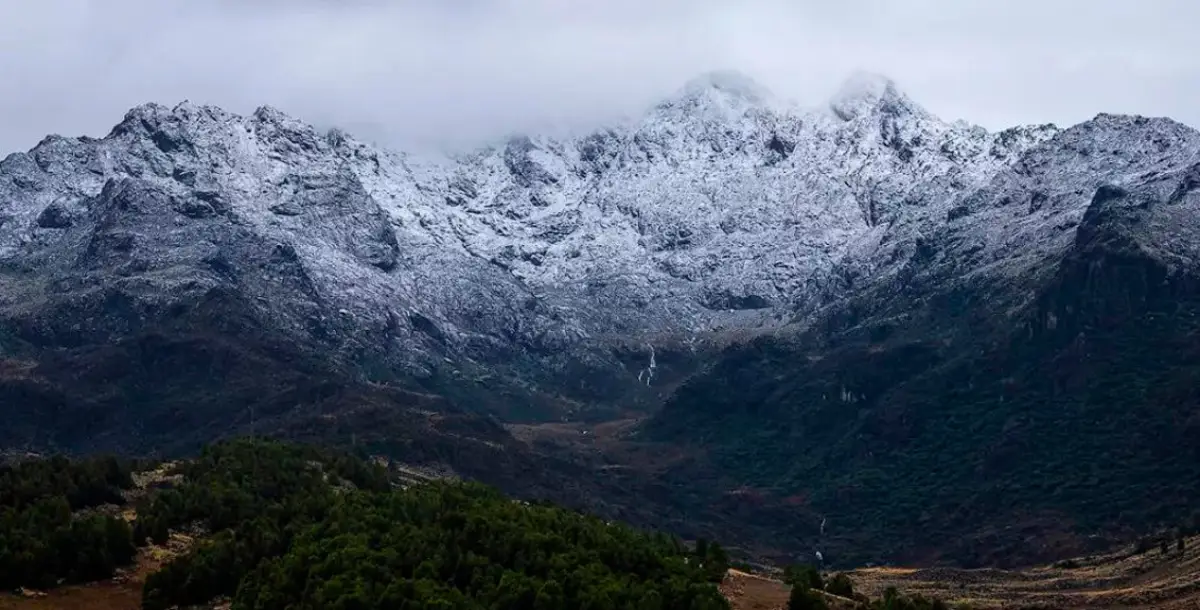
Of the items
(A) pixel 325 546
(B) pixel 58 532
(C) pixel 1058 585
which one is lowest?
(B) pixel 58 532

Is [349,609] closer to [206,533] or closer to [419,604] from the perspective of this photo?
[419,604]

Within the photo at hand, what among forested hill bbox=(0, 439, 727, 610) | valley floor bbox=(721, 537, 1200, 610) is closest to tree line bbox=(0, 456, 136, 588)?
forested hill bbox=(0, 439, 727, 610)

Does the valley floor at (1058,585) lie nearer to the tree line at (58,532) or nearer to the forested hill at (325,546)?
the forested hill at (325,546)

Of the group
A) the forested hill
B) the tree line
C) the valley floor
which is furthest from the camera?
the valley floor

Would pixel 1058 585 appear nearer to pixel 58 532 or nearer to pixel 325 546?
pixel 325 546

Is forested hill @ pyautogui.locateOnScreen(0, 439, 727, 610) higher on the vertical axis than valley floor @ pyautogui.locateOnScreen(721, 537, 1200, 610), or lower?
lower

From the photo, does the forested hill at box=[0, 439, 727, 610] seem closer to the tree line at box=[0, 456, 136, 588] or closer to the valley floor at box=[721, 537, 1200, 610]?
the tree line at box=[0, 456, 136, 588]

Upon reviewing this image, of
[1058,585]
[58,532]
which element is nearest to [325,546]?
[58,532]

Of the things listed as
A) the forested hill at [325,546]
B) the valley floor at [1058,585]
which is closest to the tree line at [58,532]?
the forested hill at [325,546]
